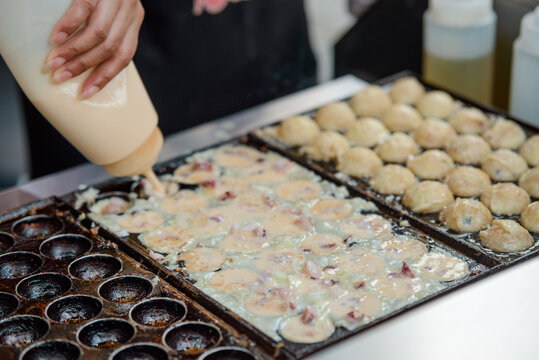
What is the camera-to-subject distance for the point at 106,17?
222 centimetres

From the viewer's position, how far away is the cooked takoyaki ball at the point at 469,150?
2.87 m

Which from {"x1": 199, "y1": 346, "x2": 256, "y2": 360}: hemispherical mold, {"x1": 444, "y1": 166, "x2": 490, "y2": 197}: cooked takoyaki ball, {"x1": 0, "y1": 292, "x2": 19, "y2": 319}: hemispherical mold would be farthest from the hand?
{"x1": 444, "y1": 166, "x2": 490, "y2": 197}: cooked takoyaki ball

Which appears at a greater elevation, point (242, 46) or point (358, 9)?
point (242, 46)

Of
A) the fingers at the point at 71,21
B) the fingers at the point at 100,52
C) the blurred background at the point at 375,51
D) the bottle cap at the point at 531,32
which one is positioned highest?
the fingers at the point at 71,21

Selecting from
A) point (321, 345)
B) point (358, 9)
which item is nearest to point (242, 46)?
point (358, 9)

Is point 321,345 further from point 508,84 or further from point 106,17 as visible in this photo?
point 508,84

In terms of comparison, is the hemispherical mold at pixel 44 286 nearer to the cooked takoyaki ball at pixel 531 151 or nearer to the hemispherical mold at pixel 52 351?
the hemispherical mold at pixel 52 351

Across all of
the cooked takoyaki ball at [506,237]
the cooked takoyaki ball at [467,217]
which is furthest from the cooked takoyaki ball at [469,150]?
the cooked takoyaki ball at [506,237]

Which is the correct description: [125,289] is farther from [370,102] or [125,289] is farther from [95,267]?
[370,102]

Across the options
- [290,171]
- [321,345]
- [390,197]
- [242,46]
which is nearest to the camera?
[321,345]

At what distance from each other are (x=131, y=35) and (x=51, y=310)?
33.5 inches

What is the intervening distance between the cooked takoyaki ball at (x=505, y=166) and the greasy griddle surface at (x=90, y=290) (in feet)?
4.04

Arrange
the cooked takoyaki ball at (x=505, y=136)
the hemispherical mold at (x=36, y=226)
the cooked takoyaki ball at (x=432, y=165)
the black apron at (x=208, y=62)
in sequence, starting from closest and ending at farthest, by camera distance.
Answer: the hemispherical mold at (x=36, y=226)
the cooked takoyaki ball at (x=432, y=165)
the cooked takoyaki ball at (x=505, y=136)
the black apron at (x=208, y=62)

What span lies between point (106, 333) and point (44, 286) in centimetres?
34
